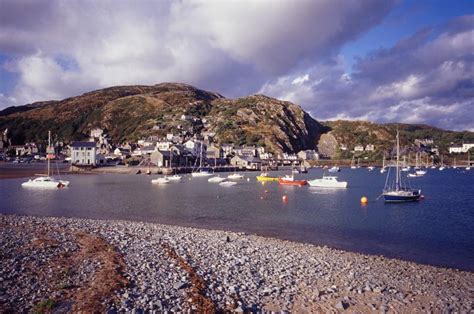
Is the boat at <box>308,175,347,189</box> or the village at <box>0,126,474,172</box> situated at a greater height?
the village at <box>0,126,474,172</box>

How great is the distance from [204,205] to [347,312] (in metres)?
29.9

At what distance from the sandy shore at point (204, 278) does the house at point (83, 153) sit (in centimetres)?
9782

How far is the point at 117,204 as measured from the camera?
1556 inches

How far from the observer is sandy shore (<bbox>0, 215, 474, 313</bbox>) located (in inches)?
400

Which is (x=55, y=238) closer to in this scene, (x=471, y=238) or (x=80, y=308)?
(x=80, y=308)

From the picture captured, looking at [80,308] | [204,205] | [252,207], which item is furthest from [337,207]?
[80,308]

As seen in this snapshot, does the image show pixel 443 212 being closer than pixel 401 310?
No

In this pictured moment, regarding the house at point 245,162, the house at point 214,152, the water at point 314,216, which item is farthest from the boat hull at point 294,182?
the house at point 214,152

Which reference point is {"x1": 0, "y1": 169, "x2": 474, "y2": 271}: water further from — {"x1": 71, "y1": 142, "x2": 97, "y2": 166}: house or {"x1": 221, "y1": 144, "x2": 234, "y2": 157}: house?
{"x1": 221, "y1": 144, "x2": 234, "y2": 157}: house

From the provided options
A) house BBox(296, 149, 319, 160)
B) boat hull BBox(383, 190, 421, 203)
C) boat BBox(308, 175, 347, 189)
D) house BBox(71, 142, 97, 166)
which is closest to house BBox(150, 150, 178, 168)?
house BBox(71, 142, 97, 166)

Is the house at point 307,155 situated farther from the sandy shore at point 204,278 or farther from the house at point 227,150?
the sandy shore at point 204,278

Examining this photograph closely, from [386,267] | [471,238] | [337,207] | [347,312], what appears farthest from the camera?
[337,207]

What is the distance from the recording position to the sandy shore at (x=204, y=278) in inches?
400

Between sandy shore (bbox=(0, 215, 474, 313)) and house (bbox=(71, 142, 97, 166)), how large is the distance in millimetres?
97821
